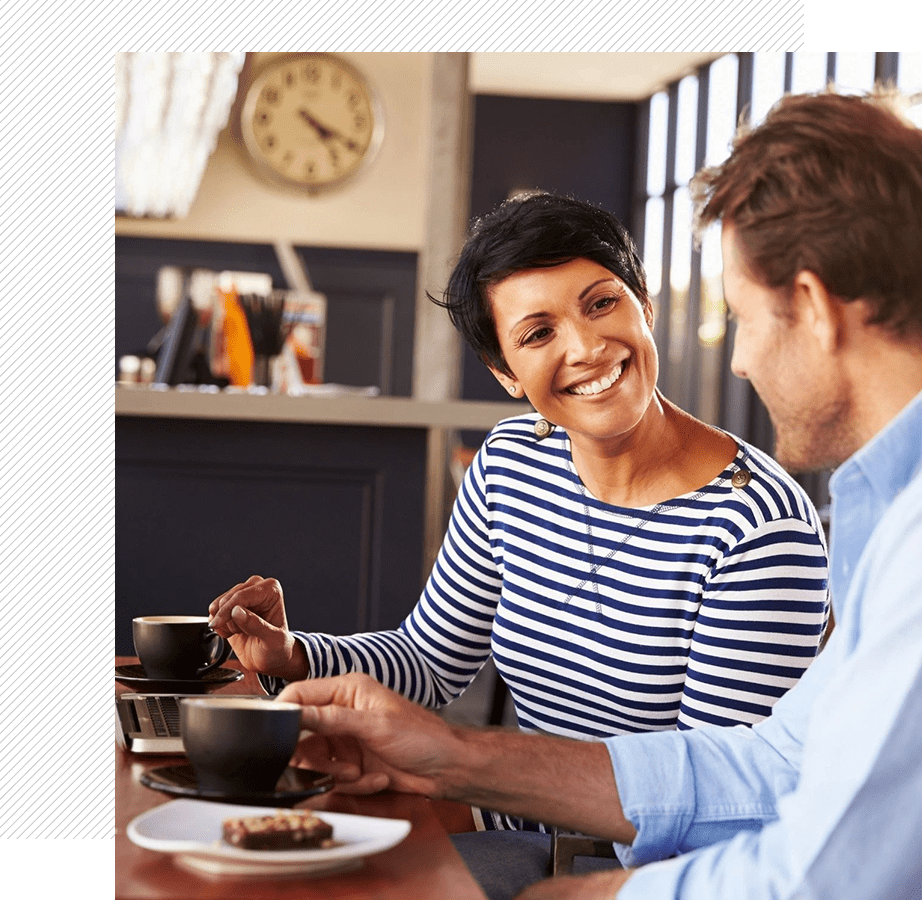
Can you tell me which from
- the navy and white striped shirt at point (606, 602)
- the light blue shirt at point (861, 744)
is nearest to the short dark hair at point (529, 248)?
the navy and white striped shirt at point (606, 602)

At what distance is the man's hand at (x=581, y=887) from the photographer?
0.70 meters

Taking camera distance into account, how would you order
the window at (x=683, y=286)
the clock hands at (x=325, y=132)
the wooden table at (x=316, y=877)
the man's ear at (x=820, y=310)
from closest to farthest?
the wooden table at (x=316, y=877), the man's ear at (x=820, y=310), the clock hands at (x=325, y=132), the window at (x=683, y=286)

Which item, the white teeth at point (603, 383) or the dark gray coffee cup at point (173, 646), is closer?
the dark gray coffee cup at point (173, 646)

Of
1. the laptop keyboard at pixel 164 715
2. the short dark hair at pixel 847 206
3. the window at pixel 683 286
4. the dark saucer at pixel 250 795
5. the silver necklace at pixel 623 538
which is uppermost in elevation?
the window at pixel 683 286

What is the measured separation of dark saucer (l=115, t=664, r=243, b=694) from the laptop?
4 cm

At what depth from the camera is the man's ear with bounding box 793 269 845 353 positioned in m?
0.68

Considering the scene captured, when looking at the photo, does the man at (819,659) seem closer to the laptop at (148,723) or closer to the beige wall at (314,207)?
the laptop at (148,723)

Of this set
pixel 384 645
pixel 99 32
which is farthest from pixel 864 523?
pixel 99 32

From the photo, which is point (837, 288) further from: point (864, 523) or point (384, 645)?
point (384, 645)

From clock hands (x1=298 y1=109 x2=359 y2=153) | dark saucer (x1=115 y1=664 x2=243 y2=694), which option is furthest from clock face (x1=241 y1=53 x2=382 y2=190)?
dark saucer (x1=115 y1=664 x2=243 y2=694)

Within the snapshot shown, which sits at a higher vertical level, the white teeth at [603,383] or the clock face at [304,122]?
the clock face at [304,122]

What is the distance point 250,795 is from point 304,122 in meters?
4.43

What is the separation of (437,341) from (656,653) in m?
2.81

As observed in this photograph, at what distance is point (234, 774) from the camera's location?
2.16 ft
